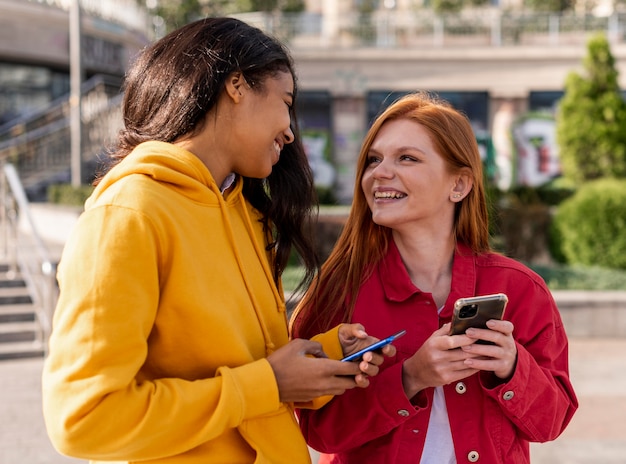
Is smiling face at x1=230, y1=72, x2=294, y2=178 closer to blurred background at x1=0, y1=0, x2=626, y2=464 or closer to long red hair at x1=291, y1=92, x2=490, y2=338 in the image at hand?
long red hair at x1=291, y1=92, x2=490, y2=338

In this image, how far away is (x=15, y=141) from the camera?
59.9ft

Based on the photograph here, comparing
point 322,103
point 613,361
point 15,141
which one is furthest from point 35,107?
point 613,361

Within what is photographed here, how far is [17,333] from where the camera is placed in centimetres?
846

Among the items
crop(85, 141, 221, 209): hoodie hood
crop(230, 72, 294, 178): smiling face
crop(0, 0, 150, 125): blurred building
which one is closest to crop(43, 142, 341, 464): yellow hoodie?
crop(85, 141, 221, 209): hoodie hood

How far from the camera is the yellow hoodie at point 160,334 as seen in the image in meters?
1.58

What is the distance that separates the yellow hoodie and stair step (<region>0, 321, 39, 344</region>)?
23.5 ft

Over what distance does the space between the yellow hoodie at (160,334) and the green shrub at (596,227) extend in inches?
393

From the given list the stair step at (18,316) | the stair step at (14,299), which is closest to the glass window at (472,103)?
the stair step at (14,299)

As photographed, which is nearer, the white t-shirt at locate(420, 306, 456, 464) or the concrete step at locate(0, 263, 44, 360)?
the white t-shirt at locate(420, 306, 456, 464)

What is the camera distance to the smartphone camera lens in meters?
1.91

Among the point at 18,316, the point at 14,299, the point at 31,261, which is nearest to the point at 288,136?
the point at 18,316

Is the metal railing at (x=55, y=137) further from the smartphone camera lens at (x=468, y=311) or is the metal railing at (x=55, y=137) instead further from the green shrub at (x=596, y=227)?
the smartphone camera lens at (x=468, y=311)

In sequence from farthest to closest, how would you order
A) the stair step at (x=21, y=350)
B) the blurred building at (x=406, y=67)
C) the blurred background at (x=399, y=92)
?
the blurred building at (x=406, y=67), the blurred background at (x=399, y=92), the stair step at (x=21, y=350)

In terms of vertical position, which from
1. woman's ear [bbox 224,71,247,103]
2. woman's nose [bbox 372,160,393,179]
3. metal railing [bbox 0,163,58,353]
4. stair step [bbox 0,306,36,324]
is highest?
woman's ear [bbox 224,71,247,103]
